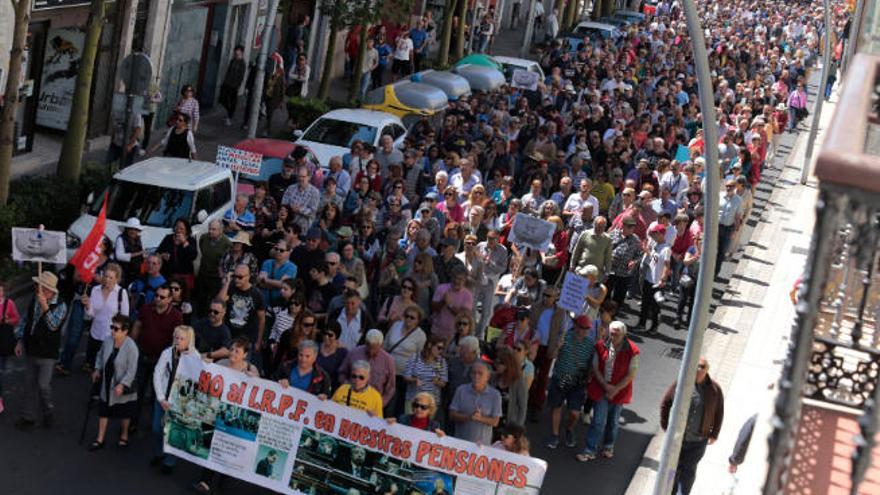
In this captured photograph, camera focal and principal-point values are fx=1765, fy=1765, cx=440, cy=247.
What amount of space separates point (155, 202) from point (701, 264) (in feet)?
29.0

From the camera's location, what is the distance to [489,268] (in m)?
20.0

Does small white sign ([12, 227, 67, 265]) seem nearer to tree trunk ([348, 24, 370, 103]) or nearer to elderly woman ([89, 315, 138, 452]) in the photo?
elderly woman ([89, 315, 138, 452])

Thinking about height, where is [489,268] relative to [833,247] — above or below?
below

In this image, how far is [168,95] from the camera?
3247 centimetres

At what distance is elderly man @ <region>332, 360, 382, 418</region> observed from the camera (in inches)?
583

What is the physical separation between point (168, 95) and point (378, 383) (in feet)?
58.5

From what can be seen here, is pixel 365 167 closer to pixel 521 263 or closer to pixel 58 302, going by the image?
pixel 521 263

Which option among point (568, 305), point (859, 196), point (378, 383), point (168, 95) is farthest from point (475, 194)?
point (859, 196)

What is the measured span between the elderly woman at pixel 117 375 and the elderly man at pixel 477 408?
9.26 feet

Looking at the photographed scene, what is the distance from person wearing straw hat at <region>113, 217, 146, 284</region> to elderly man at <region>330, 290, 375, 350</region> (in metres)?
2.77

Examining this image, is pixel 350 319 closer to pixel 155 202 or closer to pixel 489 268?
pixel 489 268

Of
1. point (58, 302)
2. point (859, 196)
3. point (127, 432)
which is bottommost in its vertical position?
point (127, 432)

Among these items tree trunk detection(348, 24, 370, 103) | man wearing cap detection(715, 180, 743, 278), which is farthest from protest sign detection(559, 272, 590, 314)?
tree trunk detection(348, 24, 370, 103)

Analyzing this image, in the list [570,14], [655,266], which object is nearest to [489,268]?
[655,266]
